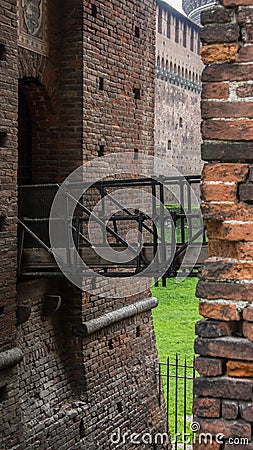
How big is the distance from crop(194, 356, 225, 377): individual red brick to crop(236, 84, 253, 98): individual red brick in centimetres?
87

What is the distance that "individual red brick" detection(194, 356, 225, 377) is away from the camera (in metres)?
2.59

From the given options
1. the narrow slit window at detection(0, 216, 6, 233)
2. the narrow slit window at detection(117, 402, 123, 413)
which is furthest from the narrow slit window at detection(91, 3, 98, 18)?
the narrow slit window at detection(117, 402, 123, 413)

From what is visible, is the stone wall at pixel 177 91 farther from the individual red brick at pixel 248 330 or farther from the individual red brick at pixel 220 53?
the individual red brick at pixel 248 330

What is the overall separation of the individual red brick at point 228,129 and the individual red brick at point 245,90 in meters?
0.08

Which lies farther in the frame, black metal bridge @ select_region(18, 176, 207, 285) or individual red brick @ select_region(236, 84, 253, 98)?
black metal bridge @ select_region(18, 176, 207, 285)

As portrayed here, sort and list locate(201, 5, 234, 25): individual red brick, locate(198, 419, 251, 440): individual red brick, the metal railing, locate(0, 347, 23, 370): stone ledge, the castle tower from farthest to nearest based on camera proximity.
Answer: the castle tower → the metal railing → locate(0, 347, 23, 370): stone ledge → locate(201, 5, 234, 25): individual red brick → locate(198, 419, 251, 440): individual red brick

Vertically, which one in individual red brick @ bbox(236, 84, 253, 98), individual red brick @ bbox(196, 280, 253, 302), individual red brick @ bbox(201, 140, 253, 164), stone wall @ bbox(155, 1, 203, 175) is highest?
stone wall @ bbox(155, 1, 203, 175)

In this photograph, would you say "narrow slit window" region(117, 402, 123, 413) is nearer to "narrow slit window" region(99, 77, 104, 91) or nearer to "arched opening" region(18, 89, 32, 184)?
"arched opening" region(18, 89, 32, 184)

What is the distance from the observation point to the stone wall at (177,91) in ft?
92.2

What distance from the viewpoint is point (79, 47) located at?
8211mm

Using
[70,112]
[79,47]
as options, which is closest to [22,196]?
[70,112]

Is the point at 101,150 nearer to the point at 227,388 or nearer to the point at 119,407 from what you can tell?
the point at 119,407

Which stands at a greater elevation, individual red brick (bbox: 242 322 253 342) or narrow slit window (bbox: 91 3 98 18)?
narrow slit window (bbox: 91 3 98 18)

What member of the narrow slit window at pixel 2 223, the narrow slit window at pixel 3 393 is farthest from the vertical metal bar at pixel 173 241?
the narrow slit window at pixel 3 393
